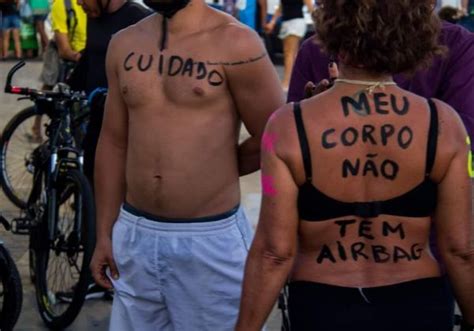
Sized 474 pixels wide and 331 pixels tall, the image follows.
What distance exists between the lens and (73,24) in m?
8.20

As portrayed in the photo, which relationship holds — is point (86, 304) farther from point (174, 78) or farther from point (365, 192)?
point (365, 192)

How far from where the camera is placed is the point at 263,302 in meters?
3.00

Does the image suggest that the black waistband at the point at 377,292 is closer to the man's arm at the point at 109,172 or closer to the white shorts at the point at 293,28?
the man's arm at the point at 109,172

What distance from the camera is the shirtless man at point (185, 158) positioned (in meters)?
3.65

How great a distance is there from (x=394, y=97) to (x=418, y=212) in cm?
30

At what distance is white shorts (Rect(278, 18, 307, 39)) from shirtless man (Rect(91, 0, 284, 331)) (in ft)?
35.9

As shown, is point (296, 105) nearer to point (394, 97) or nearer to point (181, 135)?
point (394, 97)

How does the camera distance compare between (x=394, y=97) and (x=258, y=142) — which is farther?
(x=258, y=142)

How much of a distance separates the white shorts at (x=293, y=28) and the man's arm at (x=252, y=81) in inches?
430

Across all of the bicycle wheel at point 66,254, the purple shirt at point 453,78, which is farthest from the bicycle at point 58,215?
the purple shirt at point 453,78

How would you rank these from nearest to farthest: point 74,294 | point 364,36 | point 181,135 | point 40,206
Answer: point 364,36 < point 181,135 < point 74,294 < point 40,206

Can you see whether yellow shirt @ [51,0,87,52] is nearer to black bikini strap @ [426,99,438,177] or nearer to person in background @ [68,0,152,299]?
person in background @ [68,0,152,299]

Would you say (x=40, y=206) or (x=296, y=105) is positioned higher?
(x=296, y=105)

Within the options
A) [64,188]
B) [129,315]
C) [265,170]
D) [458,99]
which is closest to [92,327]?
[64,188]
